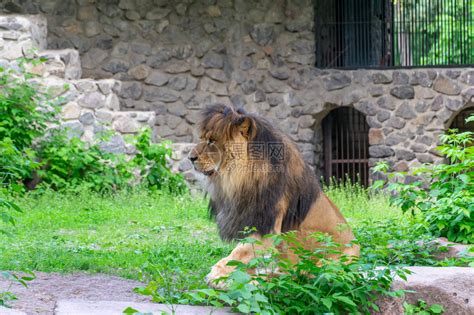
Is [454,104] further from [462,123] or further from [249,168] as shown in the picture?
[249,168]

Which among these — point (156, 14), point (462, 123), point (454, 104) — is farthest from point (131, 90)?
point (462, 123)

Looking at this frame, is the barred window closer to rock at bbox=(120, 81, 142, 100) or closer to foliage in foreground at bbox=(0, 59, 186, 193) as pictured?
rock at bbox=(120, 81, 142, 100)

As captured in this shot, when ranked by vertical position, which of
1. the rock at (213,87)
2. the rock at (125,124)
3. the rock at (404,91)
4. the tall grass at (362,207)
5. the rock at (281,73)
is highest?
the rock at (281,73)

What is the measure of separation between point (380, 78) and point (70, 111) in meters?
5.61

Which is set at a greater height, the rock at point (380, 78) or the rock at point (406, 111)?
the rock at point (380, 78)

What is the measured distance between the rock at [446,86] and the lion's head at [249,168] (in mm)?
9725

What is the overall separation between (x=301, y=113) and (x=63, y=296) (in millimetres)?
10435

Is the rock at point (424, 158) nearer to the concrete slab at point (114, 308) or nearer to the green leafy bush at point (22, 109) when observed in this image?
the green leafy bush at point (22, 109)

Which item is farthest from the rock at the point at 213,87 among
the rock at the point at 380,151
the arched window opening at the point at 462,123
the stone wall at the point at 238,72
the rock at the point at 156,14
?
the arched window opening at the point at 462,123

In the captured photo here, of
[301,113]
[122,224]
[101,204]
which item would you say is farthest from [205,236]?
[301,113]

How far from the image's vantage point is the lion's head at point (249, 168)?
658 cm

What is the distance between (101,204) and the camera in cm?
1154

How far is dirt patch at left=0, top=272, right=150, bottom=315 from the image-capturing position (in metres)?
5.95

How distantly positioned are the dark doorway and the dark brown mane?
10386mm
